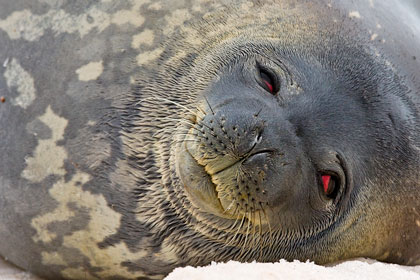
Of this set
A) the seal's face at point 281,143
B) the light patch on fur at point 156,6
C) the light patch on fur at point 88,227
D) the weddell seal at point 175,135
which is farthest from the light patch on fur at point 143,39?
the light patch on fur at point 88,227

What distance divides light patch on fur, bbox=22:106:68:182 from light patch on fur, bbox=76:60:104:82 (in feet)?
0.73

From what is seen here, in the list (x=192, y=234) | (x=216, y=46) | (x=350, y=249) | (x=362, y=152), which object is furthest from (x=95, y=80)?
(x=350, y=249)

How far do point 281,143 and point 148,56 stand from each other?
29.4 inches

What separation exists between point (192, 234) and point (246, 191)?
396mm

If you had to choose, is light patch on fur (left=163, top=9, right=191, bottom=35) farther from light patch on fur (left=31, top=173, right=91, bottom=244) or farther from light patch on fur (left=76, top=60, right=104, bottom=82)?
light patch on fur (left=31, top=173, right=91, bottom=244)

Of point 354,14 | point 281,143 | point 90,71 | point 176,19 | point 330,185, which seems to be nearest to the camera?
point 281,143

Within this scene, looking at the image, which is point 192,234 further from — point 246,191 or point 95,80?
point 95,80

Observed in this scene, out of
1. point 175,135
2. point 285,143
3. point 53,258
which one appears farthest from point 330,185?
point 53,258

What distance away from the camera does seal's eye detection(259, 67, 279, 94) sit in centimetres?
252

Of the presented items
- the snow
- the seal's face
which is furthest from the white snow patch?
the seal's face

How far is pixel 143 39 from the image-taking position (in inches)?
105

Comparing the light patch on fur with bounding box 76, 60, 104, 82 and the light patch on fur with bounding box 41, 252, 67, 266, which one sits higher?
the light patch on fur with bounding box 76, 60, 104, 82

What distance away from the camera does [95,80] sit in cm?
259

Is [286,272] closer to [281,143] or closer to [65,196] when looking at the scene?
[281,143]
